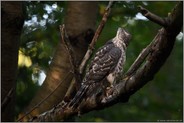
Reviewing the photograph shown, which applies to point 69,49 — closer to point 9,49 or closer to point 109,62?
point 9,49

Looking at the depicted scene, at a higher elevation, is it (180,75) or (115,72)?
(180,75)

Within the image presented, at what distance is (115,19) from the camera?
20.5 feet

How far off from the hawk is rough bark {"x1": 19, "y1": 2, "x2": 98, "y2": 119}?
15 cm

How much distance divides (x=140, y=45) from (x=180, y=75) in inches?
63.2

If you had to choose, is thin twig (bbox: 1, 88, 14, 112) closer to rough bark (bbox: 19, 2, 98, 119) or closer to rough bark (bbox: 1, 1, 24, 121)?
rough bark (bbox: 1, 1, 24, 121)

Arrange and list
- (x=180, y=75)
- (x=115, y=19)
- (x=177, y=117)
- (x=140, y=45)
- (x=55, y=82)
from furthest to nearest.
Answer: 1. (x=180, y=75)
2. (x=177, y=117)
3. (x=140, y=45)
4. (x=115, y=19)
5. (x=55, y=82)

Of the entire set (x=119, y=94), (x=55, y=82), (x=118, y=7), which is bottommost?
(x=119, y=94)

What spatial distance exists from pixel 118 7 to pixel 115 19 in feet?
0.83

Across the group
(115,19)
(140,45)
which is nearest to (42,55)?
(115,19)

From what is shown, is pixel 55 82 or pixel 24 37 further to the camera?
pixel 24 37

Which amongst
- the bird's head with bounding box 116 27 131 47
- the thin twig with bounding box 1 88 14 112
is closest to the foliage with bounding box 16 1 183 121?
the bird's head with bounding box 116 27 131 47

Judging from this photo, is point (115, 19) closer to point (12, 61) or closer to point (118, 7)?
point (118, 7)

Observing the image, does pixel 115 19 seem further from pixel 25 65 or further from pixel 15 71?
pixel 15 71

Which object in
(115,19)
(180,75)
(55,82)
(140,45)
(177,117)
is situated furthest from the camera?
(180,75)
